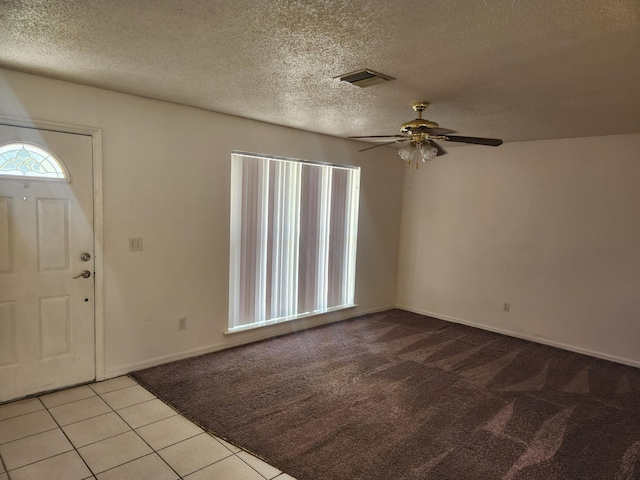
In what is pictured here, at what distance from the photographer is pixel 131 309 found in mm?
3428

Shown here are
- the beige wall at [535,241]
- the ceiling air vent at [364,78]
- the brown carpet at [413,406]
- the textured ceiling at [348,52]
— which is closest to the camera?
the textured ceiling at [348,52]

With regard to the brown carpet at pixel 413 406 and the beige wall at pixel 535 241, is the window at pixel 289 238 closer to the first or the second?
the brown carpet at pixel 413 406

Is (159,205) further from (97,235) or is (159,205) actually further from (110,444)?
(110,444)

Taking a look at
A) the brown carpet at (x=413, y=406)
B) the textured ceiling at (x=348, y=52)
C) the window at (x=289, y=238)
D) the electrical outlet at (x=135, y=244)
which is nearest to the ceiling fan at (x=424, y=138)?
the textured ceiling at (x=348, y=52)

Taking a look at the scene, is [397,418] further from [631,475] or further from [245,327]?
[245,327]

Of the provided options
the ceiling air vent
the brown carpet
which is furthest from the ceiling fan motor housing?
the brown carpet

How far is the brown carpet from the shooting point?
240 cm

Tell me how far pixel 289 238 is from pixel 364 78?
231 cm

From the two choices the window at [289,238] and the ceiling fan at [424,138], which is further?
the window at [289,238]

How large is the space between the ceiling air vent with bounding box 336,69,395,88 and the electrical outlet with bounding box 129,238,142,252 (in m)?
2.17

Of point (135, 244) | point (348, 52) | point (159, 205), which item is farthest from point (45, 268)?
point (348, 52)

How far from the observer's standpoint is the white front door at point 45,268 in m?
2.85

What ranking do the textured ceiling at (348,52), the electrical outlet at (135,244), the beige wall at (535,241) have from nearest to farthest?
the textured ceiling at (348,52)
the electrical outlet at (135,244)
the beige wall at (535,241)

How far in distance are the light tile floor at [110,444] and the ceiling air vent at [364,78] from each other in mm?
2454
